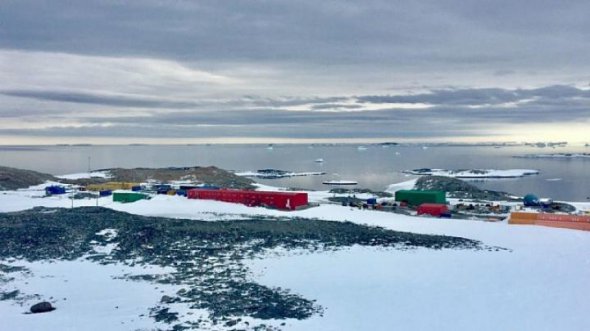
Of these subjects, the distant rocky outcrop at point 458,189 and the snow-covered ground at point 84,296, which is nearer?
the snow-covered ground at point 84,296

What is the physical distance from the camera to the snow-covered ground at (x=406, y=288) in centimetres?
1395

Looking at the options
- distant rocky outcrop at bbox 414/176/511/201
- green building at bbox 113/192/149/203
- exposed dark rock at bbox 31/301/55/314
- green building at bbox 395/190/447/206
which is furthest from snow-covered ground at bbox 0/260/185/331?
distant rocky outcrop at bbox 414/176/511/201

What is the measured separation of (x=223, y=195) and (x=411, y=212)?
13300 millimetres

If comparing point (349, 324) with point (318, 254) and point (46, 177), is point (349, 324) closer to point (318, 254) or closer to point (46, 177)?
point (318, 254)

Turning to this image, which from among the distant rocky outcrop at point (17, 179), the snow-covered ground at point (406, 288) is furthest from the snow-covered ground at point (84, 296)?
the distant rocky outcrop at point (17, 179)

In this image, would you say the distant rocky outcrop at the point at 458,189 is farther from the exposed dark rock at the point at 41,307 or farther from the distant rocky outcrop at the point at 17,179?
the distant rocky outcrop at the point at 17,179

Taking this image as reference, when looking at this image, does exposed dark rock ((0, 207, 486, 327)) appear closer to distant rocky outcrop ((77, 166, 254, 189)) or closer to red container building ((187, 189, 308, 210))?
red container building ((187, 189, 308, 210))

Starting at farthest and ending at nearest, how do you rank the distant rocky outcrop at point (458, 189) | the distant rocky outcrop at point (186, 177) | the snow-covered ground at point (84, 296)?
the distant rocky outcrop at point (186, 177), the distant rocky outcrop at point (458, 189), the snow-covered ground at point (84, 296)

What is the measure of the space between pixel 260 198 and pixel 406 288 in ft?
70.1

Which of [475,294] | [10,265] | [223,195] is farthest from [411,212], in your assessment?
[10,265]

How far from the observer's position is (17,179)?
54.5 metres

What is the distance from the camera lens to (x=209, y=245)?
23.4 meters

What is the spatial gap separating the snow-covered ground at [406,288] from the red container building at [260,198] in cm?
1337

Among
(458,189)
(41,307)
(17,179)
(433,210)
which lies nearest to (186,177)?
(17,179)
